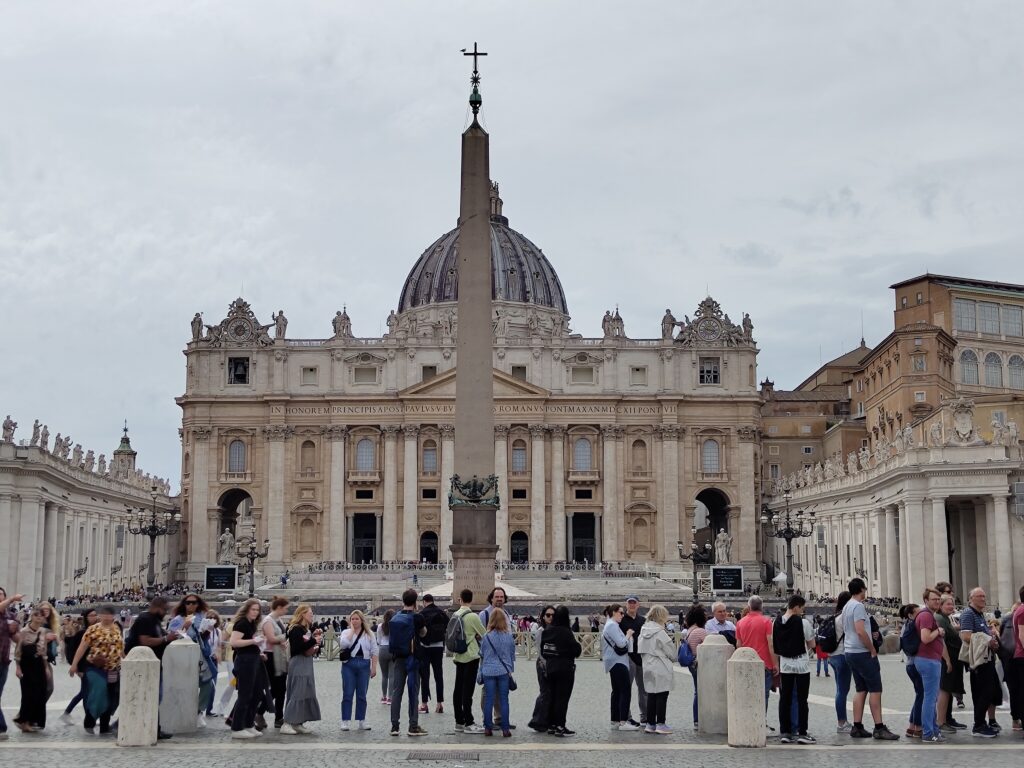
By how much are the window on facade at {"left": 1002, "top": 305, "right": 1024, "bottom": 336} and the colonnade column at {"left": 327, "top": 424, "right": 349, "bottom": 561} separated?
41.4 meters

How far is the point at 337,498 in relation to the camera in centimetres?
8562

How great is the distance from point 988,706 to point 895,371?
61.6 metres

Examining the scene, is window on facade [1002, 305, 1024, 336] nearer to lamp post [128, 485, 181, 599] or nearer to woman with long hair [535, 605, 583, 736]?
lamp post [128, 485, 181, 599]

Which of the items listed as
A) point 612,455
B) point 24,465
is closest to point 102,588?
point 24,465

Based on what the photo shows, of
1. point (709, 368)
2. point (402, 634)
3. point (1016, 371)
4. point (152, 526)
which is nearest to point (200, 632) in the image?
point (402, 634)

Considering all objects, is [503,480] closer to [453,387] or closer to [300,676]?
[453,387]

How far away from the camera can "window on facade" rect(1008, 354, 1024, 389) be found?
75312 mm

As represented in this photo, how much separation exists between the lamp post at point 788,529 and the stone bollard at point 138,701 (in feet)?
83.9

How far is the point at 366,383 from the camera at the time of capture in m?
87.2

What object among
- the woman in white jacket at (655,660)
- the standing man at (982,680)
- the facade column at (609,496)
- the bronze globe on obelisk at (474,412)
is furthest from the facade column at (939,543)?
the facade column at (609,496)

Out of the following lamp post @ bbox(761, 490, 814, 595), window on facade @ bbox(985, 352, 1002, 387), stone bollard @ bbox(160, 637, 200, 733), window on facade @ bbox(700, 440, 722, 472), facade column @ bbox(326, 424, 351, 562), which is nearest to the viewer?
stone bollard @ bbox(160, 637, 200, 733)

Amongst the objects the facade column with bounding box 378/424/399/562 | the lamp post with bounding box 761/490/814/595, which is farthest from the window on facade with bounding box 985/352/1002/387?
the facade column with bounding box 378/424/399/562

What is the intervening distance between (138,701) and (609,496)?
71798 millimetres

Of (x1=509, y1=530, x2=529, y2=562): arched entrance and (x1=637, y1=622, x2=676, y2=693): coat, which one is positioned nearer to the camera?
(x1=637, y1=622, x2=676, y2=693): coat
